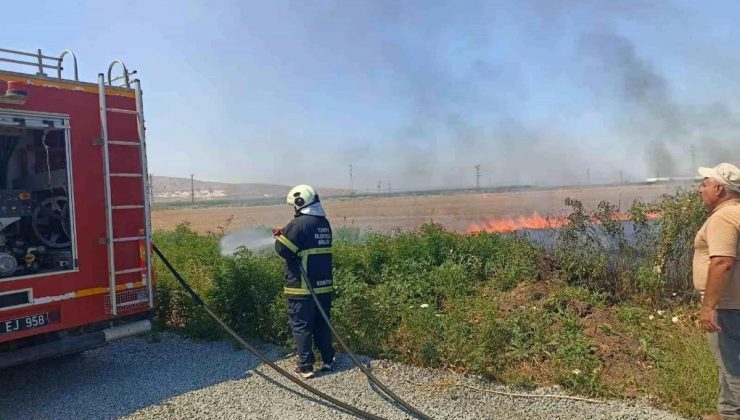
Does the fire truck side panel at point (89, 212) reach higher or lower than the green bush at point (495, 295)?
higher

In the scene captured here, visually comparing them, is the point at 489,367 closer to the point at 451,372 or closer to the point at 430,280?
the point at 451,372

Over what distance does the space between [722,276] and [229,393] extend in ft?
13.6

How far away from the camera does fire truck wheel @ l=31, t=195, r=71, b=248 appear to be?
581 centimetres

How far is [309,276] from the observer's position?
5.76 m

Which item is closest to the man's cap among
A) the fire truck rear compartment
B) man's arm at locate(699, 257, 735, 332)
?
man's arm at locate(699, 257, 735, 332)

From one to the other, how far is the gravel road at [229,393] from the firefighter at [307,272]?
315mm

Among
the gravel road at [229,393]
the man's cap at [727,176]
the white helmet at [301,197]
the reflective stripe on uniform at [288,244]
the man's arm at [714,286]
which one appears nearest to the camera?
the man's arm at [714,286]

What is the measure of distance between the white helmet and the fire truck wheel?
230cm

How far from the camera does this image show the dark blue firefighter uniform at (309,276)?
18.8 feet

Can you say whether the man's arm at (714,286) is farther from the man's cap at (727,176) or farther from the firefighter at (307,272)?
the firefighter at (307,272)

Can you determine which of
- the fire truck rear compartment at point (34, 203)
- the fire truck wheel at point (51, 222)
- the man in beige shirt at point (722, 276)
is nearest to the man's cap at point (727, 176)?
the man in beige shirt at point (722, 276)

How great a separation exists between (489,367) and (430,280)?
7.76 feet

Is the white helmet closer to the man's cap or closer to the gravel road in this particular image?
the gravel road

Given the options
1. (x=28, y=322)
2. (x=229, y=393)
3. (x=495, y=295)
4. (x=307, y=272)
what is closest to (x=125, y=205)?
(x=28, y=322)
